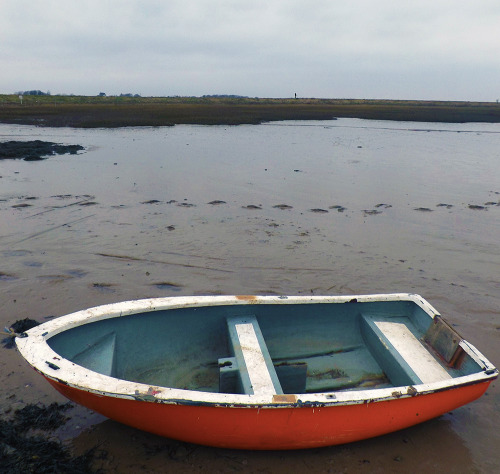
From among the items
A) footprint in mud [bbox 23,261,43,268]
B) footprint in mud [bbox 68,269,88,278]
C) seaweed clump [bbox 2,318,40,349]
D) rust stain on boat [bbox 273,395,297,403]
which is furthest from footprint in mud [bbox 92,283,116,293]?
rust stain on boat [bbox 273,395,297,403]

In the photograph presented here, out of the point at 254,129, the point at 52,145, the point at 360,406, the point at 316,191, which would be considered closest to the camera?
the point at 360,406

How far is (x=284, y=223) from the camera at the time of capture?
9.87 meters

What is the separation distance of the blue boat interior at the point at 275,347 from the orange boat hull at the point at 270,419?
0.97ft

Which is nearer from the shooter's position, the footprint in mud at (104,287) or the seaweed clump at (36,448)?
the seaweed clump at (36,448)

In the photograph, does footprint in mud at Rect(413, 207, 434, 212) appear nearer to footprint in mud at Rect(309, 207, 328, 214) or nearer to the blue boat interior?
footprint in mud at Rect(309, 207, 328, 214)

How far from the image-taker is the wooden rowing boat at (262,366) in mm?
3170

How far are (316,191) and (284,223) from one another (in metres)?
3.67

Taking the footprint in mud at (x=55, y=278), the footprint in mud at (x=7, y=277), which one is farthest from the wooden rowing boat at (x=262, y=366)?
the footprint in mud at (x=7, y=277)

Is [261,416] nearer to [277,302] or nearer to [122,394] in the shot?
[122,394]

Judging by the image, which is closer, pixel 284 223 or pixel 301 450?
pixel 301 450

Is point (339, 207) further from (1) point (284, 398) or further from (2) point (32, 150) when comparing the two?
(2) point (32, 150)

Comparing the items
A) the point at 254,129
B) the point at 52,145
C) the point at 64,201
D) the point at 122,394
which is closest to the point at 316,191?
the point at 64,201

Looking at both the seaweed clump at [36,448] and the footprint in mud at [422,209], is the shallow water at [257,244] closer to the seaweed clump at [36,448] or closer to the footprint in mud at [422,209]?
the footprint in mud at [422,209]

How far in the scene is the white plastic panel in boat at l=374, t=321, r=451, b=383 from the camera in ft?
13.3
